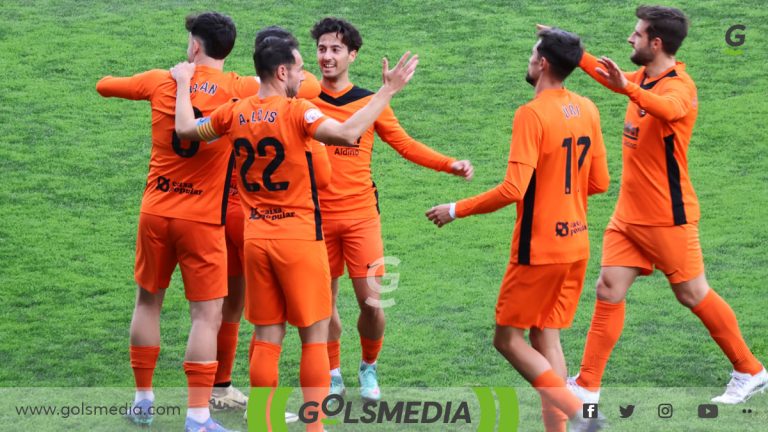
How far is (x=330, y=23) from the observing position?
6566 mm

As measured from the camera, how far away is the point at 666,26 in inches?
252

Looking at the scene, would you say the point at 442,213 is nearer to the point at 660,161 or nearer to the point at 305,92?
the point at 305,92

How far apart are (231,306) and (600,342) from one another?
81.4 inches

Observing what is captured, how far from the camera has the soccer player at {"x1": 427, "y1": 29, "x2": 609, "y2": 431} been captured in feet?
18.2

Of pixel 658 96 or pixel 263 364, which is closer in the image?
pixel 263 364

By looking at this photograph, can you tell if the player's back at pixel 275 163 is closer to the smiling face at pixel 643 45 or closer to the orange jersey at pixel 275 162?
the orange jersey at pixel 275 162

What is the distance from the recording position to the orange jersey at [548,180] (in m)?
5.50

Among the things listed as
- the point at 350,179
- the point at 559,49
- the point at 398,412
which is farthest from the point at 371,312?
the point at 559,49

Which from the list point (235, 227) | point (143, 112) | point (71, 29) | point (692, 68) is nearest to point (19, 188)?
point (143, 112)

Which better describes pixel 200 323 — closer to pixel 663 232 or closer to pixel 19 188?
pixel 663 232

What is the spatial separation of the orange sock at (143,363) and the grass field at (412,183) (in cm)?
49

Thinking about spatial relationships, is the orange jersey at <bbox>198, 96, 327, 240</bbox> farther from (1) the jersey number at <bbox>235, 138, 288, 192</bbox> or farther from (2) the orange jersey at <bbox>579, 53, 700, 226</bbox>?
(2) the orange jersey at <bbox>579, 53, 700, 226</bbox>

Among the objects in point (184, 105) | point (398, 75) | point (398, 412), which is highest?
point (398, 75)

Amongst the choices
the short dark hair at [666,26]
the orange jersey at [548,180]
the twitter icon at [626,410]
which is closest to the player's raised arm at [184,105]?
the orange jersey at [548,180]
